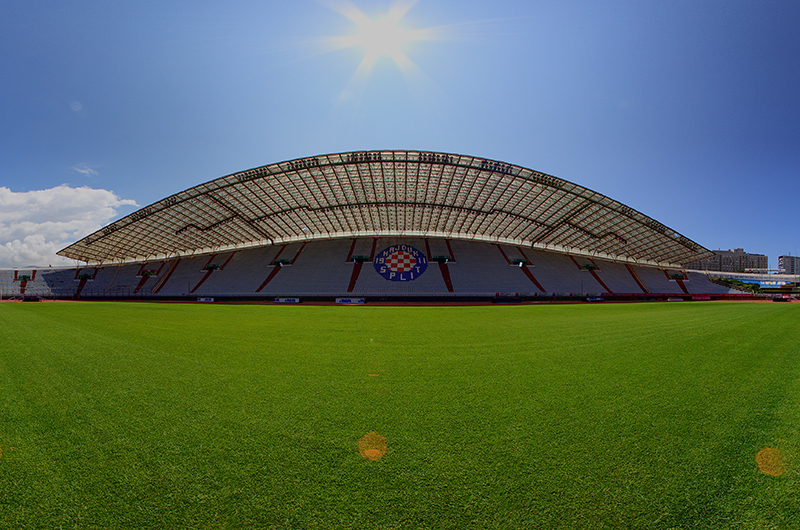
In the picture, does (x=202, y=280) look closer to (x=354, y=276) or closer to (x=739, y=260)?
(x=354, y=276)

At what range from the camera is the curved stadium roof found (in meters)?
30.0

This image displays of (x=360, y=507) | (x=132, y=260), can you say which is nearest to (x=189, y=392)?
(x=360, y=507)

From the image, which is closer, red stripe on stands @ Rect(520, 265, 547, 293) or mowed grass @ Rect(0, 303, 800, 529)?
mowed grass @ Rect(0, 303, 800, 529)

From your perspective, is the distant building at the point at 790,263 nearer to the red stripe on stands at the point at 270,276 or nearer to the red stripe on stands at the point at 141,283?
the red stripe on stands at the point at 270,276

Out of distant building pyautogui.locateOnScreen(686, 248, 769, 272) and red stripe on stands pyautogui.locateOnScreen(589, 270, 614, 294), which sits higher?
distant building pyautogui.locateOnScreen(686, 248, 769, 272)

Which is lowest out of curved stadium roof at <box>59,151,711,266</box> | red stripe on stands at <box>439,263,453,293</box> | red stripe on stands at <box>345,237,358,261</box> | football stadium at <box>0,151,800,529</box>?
football stadium at <box>0,151,800,529</box>

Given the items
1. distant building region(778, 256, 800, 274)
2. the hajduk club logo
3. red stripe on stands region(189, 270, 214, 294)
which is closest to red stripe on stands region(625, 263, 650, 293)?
the hajduk club logo

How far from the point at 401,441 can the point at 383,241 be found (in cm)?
4564

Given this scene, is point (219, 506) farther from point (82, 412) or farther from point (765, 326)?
point (765, 326)

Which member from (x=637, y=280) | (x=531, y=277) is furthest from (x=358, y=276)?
(x=637, y=280)

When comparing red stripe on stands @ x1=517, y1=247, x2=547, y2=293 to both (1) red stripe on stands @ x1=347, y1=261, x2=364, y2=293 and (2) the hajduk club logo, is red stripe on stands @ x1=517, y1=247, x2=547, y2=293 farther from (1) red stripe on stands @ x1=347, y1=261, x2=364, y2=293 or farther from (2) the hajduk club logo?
(1) red stripe on stands @ x1=347, y1=261, x2=364, y2=293

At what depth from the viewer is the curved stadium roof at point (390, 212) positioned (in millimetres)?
30000

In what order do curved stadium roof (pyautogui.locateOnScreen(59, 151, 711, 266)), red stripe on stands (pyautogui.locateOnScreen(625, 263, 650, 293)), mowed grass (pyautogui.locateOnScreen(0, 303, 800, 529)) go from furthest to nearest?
red stripe on stands (pyautogui.locateOnScreen(625, 263, 650, 293))
curved stadium roof (pyautogui.locateOnScreen(59, 151, 711, 266))
mowed grass (pyautogui.locateOnScreen(0, 303, 800, 529))

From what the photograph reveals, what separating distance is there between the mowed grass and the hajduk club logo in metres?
36.1
